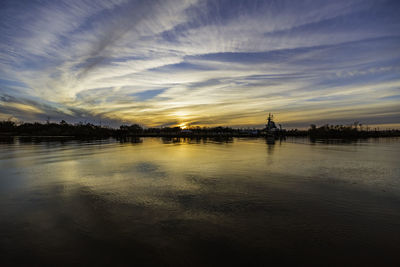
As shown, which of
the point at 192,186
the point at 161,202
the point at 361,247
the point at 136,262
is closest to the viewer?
the point at 136,262

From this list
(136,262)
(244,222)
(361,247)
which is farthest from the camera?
(244,222)

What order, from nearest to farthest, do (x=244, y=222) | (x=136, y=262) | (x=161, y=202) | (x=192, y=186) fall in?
(x=136, y=262) < (x=244, y=222) < (x=161, y=202) < (x=192, y=186)

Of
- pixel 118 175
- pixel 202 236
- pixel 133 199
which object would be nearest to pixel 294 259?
pixel 202 236

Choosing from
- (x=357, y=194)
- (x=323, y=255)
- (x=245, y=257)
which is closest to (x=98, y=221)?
(x=245, y=257)

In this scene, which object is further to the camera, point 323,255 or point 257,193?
point 257,193

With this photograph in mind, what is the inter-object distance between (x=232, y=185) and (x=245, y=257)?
7.31 meters

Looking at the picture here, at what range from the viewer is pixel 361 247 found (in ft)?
20.7

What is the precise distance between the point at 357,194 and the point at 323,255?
24.9 ft

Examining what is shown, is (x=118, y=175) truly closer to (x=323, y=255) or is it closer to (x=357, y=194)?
(x=323, y=255)

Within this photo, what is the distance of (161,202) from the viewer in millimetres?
9992

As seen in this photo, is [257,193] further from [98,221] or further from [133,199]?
[98,221]

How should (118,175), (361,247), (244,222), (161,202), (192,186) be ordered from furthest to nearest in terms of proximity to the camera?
(118,175) < (192,186) < (161,202) < (244,222) < (361,247)

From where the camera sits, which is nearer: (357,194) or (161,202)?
(161,202)

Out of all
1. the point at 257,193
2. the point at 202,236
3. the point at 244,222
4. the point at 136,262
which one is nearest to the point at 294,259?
the point at 244,222
